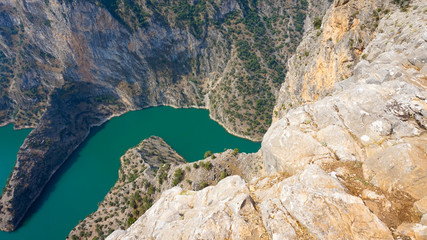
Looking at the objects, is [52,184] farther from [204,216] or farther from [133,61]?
[204,216]

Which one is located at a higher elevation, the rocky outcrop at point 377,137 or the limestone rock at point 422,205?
the rocky outcrop at point 377,137

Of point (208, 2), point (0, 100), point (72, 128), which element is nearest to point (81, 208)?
point (72, 128)

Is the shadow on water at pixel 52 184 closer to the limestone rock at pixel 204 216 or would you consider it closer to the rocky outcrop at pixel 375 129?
the limestone rock at pixel 204 216

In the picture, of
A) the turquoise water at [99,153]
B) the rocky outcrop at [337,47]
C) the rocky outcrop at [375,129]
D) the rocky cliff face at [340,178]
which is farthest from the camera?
the turquoise water at [99,153]

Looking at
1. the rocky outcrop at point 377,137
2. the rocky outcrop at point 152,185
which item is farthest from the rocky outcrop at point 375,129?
the rocky outcrop at point 152,185

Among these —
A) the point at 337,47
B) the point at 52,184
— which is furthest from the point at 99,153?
the point at 337,47

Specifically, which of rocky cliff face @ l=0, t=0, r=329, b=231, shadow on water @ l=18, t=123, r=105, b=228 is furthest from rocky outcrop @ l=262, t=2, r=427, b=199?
shadow on water @ l=18, t=123, r=105, b=228

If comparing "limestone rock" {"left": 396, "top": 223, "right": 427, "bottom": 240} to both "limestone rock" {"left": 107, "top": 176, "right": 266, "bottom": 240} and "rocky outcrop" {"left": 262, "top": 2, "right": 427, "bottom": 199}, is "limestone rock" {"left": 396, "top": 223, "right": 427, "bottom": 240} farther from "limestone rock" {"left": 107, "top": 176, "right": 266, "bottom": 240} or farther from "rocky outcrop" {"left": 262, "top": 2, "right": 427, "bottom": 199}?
"limestone rock" {"left": 107, "top": 176, "right": 266, "bottom": 240}
